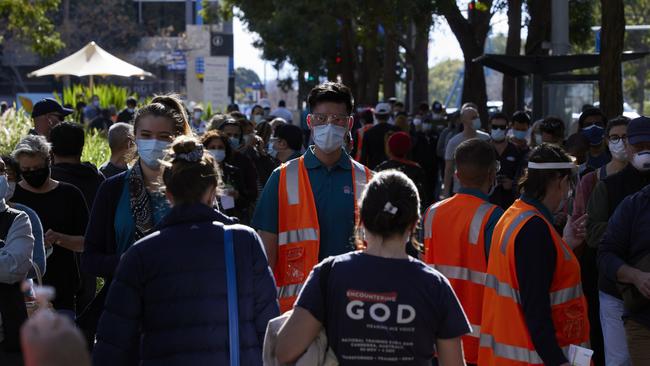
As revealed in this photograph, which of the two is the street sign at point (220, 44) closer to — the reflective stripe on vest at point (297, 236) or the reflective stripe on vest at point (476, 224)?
the reflective stripe on vest at point (297, 236)

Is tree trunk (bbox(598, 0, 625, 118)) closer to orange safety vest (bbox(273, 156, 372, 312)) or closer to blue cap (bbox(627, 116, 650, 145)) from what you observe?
blue cap (bbox(627, 116, 650, 145))

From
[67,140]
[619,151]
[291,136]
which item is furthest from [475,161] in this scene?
[291,136]

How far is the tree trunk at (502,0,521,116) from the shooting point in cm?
2584

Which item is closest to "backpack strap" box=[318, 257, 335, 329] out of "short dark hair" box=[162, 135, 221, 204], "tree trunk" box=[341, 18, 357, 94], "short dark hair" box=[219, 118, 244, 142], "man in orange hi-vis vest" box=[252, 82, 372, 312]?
"short dark hair" box=[162, 135, 221, 204]

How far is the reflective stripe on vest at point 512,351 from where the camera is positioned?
5.07 m

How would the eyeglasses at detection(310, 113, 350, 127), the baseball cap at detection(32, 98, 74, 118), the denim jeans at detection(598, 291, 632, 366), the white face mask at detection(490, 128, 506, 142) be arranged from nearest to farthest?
the eyeglasses at detection(310, 113, 350, 127) < the denim jeans at detection(598, 291, 632, 366) < the baseball cap at detection(32, 98, 74, 118) < the white face mask at detection(490, 128, 506, 142)

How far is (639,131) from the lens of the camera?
676 centimetres

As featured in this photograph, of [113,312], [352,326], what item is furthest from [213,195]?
[352,326]

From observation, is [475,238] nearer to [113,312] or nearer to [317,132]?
[317,132]

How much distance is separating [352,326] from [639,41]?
239 ft

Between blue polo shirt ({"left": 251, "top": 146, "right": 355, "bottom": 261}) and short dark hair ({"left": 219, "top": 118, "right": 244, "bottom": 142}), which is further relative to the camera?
short dark hair ({"left": 219, "top": 118, "right": 244, "bottom": 142})

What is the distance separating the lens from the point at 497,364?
5.21 m

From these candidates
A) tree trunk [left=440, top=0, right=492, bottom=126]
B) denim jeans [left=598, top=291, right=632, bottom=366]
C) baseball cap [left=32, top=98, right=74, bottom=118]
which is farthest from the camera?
tree trunk [left=440, top=0, right=492, bottom=126]

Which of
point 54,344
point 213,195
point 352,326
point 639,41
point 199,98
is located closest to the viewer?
point 54,344
